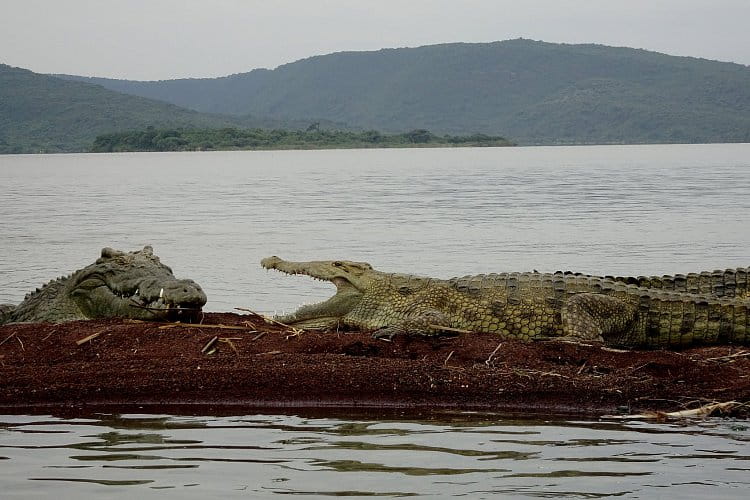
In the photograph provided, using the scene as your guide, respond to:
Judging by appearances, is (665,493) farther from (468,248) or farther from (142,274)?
(468,248)

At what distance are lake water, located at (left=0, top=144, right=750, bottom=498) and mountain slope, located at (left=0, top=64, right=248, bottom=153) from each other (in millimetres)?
104753

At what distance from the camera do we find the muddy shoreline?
7.08 m

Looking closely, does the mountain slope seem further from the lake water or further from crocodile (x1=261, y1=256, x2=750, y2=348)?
crocodile (x1=261, y1=256, x2=750, y2=348)

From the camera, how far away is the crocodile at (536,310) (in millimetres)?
9039

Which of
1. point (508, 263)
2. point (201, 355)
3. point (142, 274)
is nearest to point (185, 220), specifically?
point (508, 263)

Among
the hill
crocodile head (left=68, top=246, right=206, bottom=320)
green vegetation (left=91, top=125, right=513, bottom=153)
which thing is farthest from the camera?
the hill

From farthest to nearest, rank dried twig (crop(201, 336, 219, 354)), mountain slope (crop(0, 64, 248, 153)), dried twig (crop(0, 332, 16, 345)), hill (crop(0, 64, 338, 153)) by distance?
mountain slope (crop(0, 64, 248, 153))
hill (crop(0, 64, 338, 153))
dried twig (crop(0, 332, 16, 345))
dried twig (crop(201, 336, 219, 354))

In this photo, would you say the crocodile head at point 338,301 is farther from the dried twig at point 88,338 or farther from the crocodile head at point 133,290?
the dried twig at point 88,338

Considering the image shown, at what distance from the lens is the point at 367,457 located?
232 inches

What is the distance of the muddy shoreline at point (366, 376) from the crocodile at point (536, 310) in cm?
49

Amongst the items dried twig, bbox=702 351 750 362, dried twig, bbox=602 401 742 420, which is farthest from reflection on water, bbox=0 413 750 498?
dried twig, bbox=702 351 750 362

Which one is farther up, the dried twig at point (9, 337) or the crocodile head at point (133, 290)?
the crocodile head at point (133, 290)

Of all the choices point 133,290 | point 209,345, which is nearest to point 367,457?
point 209,345

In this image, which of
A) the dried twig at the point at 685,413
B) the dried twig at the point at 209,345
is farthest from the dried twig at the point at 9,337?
the dried twig at the point at 685,413
